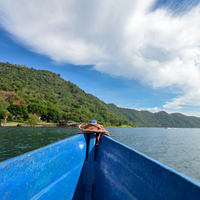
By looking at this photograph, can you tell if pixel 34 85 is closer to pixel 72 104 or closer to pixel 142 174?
pixel 72 104

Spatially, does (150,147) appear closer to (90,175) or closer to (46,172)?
(90,175)

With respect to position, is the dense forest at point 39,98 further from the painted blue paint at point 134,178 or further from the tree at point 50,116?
the painted blue paint at point 134,178

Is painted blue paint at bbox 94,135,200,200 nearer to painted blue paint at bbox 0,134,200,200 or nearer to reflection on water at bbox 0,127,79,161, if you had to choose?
painted blue paint at bbox 0,134,200,200

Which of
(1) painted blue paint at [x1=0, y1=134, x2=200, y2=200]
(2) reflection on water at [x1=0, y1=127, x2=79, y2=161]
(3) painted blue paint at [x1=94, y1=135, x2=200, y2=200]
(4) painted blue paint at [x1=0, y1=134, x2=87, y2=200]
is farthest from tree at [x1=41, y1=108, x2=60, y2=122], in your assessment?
(3) painted blue paint at [x1=94, y1=135, x2=200, y2=200]

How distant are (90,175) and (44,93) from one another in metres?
144

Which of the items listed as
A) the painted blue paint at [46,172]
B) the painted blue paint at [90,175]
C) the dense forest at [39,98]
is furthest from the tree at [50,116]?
the painted blue paint at [46,172]

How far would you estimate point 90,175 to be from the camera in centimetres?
276

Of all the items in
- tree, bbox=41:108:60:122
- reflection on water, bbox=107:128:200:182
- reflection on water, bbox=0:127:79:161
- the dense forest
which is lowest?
reflection on water, bbox=107:128:200:182

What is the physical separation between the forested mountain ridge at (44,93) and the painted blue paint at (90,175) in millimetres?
93484

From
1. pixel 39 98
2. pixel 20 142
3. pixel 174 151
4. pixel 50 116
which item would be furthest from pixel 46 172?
pixel 39 98

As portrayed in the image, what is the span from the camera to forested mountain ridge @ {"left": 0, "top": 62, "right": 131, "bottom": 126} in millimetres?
100125

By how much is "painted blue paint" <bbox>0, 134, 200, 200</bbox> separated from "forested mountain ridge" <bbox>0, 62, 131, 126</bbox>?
93484 millimetres

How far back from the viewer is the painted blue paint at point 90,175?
1.31 m

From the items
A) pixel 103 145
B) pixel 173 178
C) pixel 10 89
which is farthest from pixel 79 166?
pixel 10 89
